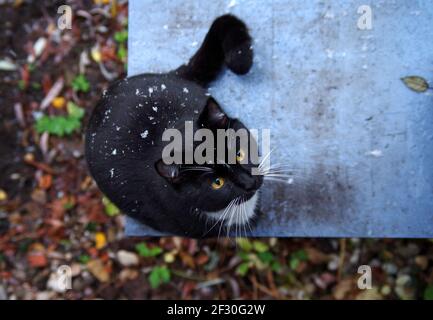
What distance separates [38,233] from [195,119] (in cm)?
145

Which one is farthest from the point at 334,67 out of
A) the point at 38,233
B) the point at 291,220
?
the point at 38,233

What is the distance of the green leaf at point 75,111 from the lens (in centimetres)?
251

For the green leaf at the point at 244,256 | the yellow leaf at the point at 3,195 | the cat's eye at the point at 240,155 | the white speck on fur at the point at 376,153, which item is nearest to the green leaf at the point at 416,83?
the white speck on fur at the point at 376,153

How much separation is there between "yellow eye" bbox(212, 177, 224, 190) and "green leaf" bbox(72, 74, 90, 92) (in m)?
1.31

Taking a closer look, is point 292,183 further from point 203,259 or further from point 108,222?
point 108,222

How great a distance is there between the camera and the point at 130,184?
5.51 feet

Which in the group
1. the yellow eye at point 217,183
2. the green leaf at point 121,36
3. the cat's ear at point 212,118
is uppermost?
the green leaf at point 121,36

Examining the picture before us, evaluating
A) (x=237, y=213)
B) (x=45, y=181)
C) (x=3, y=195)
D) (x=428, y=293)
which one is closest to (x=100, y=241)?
(x=45, y=181)

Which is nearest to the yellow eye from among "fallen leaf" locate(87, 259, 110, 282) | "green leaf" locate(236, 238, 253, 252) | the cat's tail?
the cat's tail

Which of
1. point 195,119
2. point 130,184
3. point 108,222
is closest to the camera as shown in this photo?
point 195,119

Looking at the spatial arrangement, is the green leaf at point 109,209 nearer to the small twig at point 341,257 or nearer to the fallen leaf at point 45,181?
the fallen leaf at point 45,181

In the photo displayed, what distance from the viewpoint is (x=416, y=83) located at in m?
1.81

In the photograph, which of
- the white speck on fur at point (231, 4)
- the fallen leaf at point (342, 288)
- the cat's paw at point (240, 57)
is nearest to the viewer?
the cat's paw at point (240, 57)

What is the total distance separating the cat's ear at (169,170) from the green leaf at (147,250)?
3.34ft
